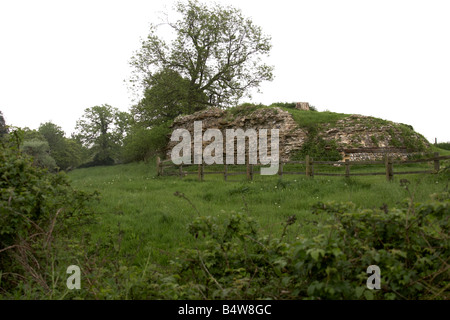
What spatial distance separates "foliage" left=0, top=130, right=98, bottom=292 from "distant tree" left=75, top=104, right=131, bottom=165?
51.3 meters

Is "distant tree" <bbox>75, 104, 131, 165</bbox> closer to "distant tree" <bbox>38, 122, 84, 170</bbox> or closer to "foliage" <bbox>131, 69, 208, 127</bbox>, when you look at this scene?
"distant tree" <bbox>38, 122, 84, 170</bbox>

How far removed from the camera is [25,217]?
152 inches

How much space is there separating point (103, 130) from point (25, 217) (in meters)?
57.2

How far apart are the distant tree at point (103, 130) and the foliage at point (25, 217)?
5126 centimetres

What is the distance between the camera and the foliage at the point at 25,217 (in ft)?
13.0

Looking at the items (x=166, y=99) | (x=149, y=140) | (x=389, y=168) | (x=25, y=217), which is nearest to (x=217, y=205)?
(x=25, y=217)

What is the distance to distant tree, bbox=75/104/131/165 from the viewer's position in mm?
54938

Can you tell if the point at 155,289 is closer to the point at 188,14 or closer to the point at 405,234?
the point at 405,234

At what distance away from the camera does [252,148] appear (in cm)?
2506

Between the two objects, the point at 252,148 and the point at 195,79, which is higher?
the point at 195,79

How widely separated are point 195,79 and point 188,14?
571cm

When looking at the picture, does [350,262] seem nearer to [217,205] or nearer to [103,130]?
[217,205]

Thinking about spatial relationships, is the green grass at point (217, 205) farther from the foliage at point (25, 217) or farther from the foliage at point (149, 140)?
the foliage at point (149, 140)
